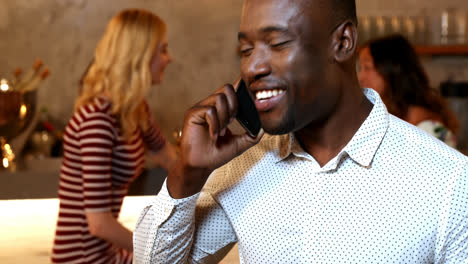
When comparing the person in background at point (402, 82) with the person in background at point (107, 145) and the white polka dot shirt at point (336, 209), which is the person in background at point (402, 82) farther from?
the white polka dot shirt at point (336, 209)

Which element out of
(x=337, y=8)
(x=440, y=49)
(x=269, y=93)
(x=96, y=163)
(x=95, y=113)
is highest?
(x=337, y=8)

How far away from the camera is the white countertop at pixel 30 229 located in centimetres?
160

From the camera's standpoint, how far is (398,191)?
1017mm

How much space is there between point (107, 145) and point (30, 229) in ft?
1.04

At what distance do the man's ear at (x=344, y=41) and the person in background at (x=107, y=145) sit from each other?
866mm

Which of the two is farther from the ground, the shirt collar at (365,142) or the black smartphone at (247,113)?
the black smartphone at (247,113)

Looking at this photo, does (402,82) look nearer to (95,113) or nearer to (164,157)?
(164,157)

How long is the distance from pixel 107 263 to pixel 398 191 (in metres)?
1.10

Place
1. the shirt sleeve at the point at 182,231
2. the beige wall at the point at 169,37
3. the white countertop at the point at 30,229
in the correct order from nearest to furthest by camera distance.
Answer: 1. the shirt sleeve at the point at 182,231
2. the white countertop at the point at 30,229
3. the beige wall at the point at 169,37

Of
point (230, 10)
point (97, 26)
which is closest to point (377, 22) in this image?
point (230, 10)

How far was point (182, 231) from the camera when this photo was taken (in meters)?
1.09

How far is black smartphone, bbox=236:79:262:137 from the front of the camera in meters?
1.10

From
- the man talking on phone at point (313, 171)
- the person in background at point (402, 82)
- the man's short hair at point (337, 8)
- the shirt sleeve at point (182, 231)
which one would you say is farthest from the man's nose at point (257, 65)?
the person in background at point (402, 82)

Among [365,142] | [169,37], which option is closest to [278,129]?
[365,142]
